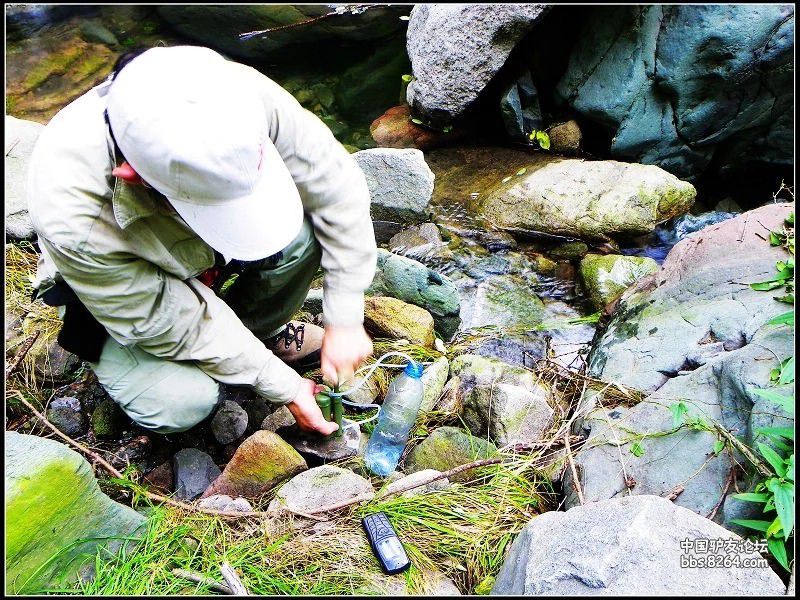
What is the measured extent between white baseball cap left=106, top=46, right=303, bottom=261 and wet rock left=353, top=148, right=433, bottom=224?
118 inches

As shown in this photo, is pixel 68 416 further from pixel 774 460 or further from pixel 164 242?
pixel 774 460

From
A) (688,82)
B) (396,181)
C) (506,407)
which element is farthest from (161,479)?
(688,82)

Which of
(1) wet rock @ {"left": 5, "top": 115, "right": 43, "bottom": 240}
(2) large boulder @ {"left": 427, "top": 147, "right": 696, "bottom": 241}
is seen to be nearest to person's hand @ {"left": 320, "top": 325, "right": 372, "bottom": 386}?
(1) wet rock @ {"left": 5, "top": 115, "right": 43, "bottom": 240}

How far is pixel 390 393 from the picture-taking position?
301 centimetres

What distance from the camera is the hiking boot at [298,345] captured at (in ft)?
10.4

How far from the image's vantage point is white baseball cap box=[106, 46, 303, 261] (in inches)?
64.5

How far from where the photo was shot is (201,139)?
1631 mm

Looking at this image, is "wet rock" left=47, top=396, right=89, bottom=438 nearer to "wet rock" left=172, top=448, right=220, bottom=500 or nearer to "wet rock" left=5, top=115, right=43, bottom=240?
"wet rock" left=172, top=448, right=220, bottom=500

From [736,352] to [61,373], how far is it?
3.05 meters

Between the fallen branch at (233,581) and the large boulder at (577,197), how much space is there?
3655mm

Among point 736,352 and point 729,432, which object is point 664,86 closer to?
point 736,352

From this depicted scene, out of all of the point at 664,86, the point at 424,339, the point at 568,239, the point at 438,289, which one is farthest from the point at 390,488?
the point at 664,86

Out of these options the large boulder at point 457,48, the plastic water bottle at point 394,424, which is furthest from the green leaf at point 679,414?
the large boulder at point 457,48

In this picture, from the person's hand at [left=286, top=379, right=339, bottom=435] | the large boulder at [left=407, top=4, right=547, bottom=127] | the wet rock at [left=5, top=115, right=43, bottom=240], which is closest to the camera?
the person's hand at [left=286, top=379, right=339, bottom=435]
